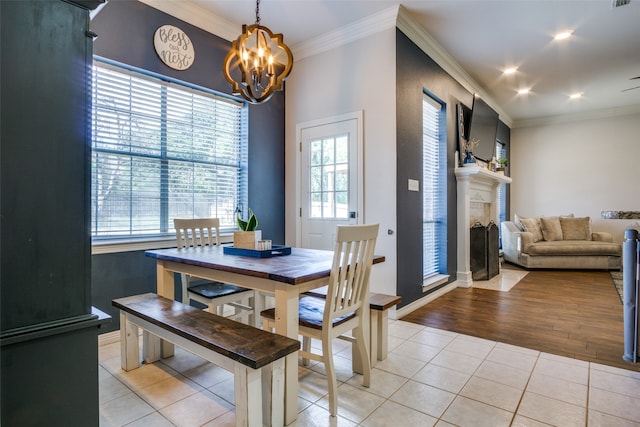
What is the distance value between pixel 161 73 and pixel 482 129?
15.1ft

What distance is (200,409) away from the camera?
177 cm

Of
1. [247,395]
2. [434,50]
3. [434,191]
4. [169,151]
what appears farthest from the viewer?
[434,191]

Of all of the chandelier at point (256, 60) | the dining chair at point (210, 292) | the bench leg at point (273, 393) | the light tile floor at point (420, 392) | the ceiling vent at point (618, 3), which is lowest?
the light tile floor at point (420, 392)

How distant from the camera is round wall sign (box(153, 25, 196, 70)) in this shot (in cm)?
290

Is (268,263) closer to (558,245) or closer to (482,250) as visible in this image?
(482,250)

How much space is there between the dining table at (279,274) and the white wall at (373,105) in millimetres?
1209

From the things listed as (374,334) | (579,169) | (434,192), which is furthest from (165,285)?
(579,169)

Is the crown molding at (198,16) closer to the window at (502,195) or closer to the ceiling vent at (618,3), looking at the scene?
the ceiling vent at (618,3)

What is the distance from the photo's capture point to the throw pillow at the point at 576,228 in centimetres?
611

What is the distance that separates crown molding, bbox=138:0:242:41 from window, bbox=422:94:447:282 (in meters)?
2.35

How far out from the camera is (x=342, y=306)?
1.81 m

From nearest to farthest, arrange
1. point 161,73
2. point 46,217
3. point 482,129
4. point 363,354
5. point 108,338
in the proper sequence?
1. point 46,217
2. point 363,354
3. point 108,338
4. point 161,73
5. point 482,129

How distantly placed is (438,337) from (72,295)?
2591mm

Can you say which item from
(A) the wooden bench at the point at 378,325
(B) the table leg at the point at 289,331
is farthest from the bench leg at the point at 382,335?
(B) the table leg at the point at 289,331
